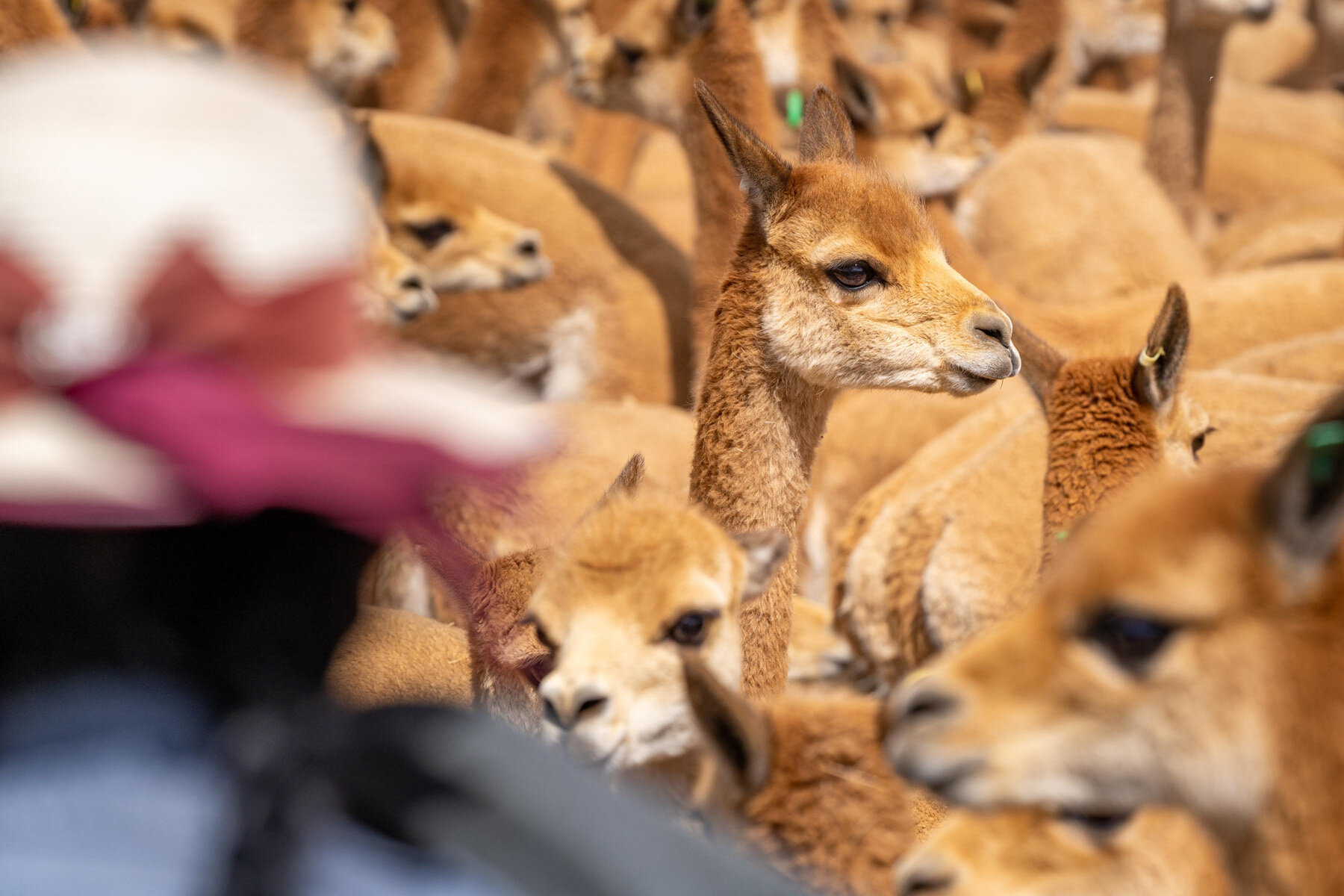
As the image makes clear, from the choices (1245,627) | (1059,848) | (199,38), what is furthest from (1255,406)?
(199,38)

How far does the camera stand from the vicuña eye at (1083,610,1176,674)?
4.50 feet

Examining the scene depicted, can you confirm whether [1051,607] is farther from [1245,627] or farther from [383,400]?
[383,400]

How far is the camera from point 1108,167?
6.69 meters

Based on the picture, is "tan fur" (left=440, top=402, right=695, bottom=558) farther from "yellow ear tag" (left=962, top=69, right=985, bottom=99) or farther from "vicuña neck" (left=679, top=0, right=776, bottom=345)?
"yellow ear tag" (left=962, top=69, right=985, bottom=99)

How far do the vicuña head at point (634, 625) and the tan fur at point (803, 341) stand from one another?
405mm

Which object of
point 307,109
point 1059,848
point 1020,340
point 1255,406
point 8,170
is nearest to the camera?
point 8,170

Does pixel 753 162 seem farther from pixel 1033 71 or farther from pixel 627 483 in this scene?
pixel 1033 71

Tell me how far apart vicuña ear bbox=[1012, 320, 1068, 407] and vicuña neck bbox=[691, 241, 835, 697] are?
441 millimetres

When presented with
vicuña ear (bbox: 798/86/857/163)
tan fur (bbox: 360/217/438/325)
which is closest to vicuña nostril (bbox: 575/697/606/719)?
vicuña ear (bbox: 798/86/857/163)

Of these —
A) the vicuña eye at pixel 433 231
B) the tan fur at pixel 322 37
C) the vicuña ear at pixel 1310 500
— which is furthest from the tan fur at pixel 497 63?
the vicuña ear at pixel 1310 500

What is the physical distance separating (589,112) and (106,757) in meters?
6.99

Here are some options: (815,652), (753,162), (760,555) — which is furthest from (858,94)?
(760,555)

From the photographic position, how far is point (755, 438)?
2.82 metres

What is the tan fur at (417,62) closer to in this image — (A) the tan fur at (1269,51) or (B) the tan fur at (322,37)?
(B) the tan fur at (322,37)
